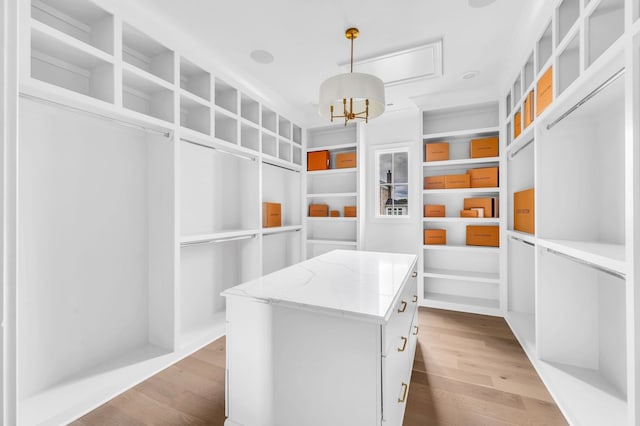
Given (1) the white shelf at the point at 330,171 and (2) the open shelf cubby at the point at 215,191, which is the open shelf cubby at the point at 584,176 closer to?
(1) the white shelf at the point at 330,171

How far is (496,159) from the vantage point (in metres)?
3.20

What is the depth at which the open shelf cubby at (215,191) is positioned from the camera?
2760 mm

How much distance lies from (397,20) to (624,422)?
282 centimetres

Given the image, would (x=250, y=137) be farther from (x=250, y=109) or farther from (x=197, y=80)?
(x=197, y=80)

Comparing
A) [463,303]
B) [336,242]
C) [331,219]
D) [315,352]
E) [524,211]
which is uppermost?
[524,211]

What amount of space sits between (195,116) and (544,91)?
112 inches

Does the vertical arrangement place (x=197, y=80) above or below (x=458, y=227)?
above

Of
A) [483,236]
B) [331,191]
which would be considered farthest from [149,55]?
[483,236]

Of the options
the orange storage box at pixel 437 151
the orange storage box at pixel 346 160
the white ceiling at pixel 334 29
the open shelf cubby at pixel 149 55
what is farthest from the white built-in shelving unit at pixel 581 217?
the open shelf cubby at pixel 149 55

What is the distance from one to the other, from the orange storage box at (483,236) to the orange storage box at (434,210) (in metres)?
0.35

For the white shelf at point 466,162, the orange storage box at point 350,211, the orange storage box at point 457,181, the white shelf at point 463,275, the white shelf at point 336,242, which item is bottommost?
the white shelf at point 463,275

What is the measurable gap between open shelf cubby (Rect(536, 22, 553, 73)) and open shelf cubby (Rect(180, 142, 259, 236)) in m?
2.74

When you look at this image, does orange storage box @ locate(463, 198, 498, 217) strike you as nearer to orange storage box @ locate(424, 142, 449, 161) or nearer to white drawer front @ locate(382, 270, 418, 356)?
orange storage box @ locate(424, 142, 449, 161)

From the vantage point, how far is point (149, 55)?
2.30m
